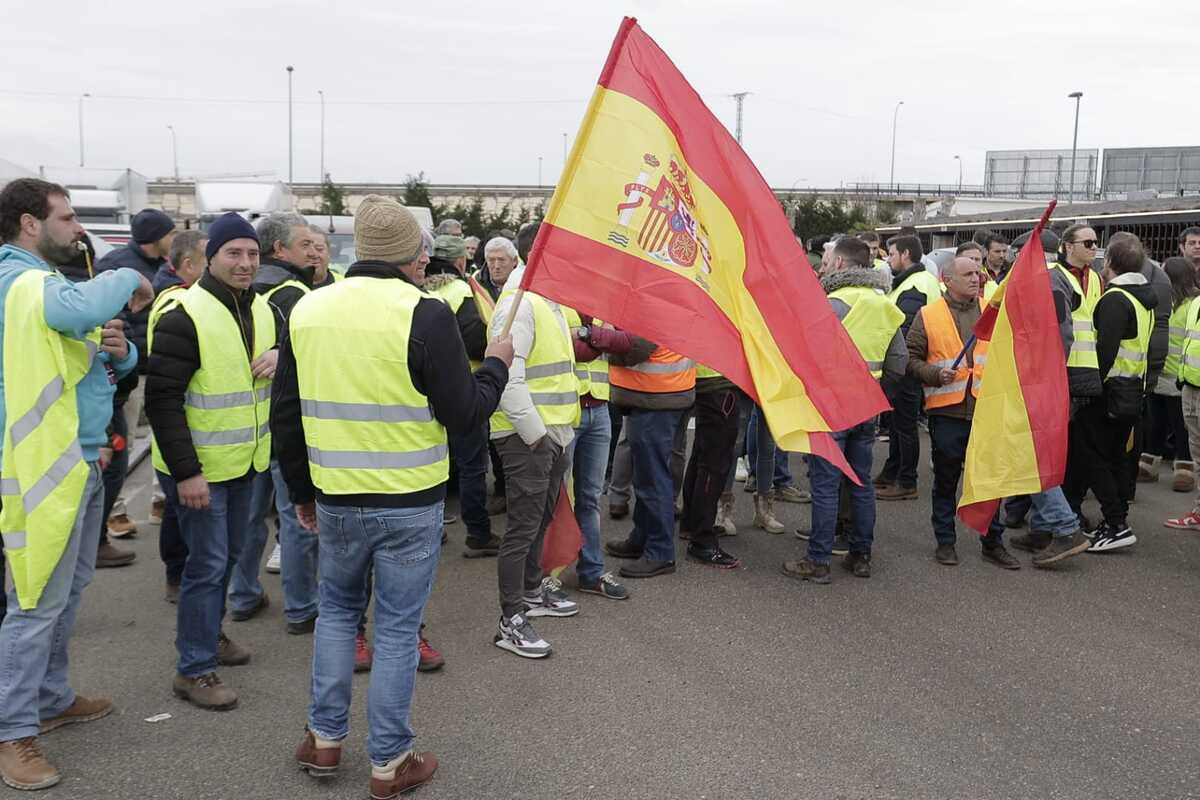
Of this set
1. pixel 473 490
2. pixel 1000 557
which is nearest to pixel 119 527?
pixel 473 490

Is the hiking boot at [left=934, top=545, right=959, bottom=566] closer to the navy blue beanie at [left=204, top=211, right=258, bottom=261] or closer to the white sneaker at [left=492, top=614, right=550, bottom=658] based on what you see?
the white sneaker at [left=492, top=614, right=550, bottom=658]

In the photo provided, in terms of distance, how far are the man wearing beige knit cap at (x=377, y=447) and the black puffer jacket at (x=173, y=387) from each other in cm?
77

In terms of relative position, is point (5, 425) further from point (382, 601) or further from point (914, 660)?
point (914, 660)

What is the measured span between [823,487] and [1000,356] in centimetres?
132

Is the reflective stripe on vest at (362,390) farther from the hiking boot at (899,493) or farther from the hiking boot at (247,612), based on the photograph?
the hiking boot at (899,493)

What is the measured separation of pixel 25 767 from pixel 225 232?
7.31 ft

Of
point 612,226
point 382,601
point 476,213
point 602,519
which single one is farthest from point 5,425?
point 476,213

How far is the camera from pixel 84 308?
11.9 feet

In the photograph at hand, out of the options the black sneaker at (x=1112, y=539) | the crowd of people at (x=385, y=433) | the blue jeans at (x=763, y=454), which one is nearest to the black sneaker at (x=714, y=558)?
the crowd of people at (x=385, y=433)

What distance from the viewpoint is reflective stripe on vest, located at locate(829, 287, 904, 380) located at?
20.7 feet

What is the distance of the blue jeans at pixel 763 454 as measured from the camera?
7.50 m

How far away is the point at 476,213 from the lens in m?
44.3

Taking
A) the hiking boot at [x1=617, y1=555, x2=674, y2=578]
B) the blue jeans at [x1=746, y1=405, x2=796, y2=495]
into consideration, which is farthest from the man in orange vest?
the hiking boot at [x1=617, y1=555, x2=674, y2=578]

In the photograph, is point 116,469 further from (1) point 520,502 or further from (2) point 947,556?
(2) point 947,556
